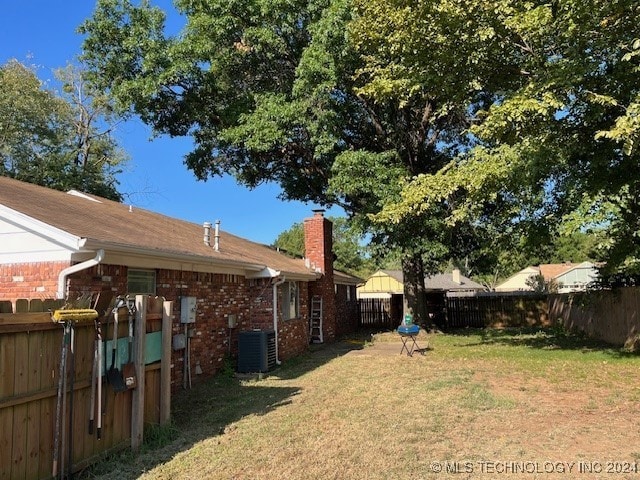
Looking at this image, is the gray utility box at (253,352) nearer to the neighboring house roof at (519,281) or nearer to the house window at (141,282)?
the house window at (141,282)

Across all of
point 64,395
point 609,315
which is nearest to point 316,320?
point 609,315

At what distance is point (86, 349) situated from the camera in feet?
15.9

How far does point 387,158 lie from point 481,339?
744 cm

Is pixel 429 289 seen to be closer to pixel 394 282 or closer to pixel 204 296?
pixel 394 282

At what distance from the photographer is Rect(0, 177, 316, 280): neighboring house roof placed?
6.52m

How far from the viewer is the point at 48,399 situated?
4.38 metres

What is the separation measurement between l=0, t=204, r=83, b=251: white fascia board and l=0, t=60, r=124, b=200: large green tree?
61.7 ft

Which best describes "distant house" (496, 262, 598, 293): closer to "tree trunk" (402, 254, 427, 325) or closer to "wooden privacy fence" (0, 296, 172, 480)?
"tree trunk" (402, 254, 427, 325)

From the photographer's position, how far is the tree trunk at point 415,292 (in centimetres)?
2012

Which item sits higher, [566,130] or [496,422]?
[566,130]

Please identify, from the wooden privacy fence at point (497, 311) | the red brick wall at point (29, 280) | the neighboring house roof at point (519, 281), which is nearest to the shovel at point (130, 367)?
the red brick wall at point (29, 280)

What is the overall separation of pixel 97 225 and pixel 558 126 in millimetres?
9600

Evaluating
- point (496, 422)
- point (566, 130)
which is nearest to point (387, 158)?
point (566, 130)

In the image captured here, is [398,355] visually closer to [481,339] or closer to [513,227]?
[513,227]
